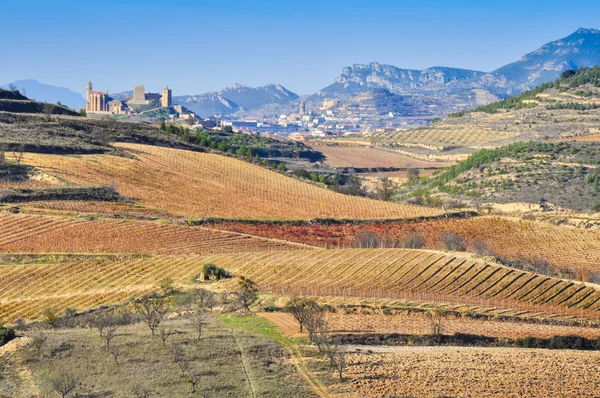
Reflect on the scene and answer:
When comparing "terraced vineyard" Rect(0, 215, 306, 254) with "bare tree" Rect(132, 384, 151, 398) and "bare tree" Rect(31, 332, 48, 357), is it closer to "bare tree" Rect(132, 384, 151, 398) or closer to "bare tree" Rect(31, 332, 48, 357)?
"bare tree" Rect(31, 332, 48, 357)

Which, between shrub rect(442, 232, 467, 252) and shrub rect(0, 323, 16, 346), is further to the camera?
shrub rect(442, 232, 467, 252)

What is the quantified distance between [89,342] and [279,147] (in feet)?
523

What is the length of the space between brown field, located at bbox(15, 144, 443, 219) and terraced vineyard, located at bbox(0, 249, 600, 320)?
75.4 ft

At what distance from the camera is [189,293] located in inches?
1909

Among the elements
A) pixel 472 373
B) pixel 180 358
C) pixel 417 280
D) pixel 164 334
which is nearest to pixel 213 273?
pixel 417 280

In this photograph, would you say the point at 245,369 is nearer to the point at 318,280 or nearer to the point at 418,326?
the point at 418,326

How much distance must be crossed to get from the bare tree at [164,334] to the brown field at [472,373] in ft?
22.7

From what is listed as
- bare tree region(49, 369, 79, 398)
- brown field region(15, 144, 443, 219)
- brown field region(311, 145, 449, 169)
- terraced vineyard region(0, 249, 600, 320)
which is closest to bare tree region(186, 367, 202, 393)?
bare tree region(49, 369, 79, 398)

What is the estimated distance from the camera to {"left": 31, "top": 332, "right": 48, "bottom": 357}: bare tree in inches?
1246

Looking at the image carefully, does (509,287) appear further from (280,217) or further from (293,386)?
(280,217)

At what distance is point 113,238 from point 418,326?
97.4 ft

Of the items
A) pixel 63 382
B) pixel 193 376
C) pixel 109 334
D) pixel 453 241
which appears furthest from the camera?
pixel 453 241

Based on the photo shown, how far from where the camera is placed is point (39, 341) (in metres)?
32.0

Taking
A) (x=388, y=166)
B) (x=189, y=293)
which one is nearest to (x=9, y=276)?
(x=189, y=293)
